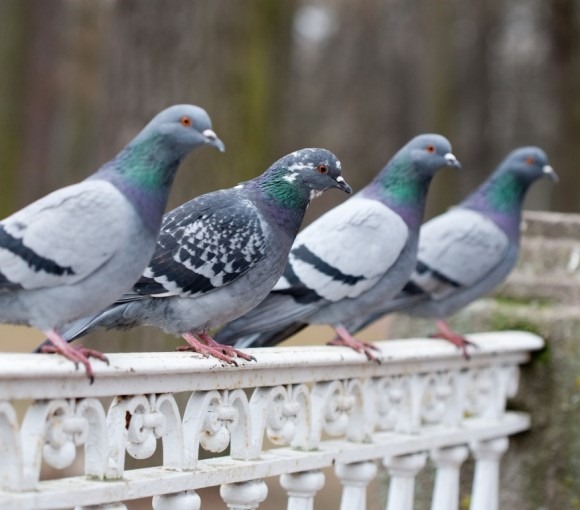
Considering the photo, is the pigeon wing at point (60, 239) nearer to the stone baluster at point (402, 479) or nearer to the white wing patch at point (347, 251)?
the white wing patch at point (347, 251)

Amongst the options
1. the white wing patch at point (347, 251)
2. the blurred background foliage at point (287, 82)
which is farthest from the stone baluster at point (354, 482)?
the blurred background foliage at point (287, 82)

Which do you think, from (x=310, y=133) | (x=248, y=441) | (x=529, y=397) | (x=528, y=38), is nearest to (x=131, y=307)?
(x=248, y=441)

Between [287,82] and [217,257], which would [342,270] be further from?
[287,82]

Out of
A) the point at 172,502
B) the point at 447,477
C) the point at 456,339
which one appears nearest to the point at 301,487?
the point at 172,502

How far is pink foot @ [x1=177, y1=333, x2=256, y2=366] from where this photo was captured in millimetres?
3574

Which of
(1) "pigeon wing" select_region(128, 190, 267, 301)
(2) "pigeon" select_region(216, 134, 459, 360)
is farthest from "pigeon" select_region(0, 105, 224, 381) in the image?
(2) "pigeon" select_region(216, 134, 459, 360)

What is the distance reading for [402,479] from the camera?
15.2 feet

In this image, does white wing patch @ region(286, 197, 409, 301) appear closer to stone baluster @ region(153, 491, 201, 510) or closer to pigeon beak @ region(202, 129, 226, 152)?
pigeon beak @ region(202, 129, 226, 152)

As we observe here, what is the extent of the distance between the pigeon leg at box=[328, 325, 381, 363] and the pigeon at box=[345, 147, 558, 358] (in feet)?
1.79

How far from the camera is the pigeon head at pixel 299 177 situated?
13.4 feet

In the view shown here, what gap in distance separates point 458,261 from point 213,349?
8.18 feet

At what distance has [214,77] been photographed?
22.2 feet

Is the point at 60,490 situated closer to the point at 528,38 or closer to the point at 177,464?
the point at 177,464

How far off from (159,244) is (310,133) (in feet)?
84.0
